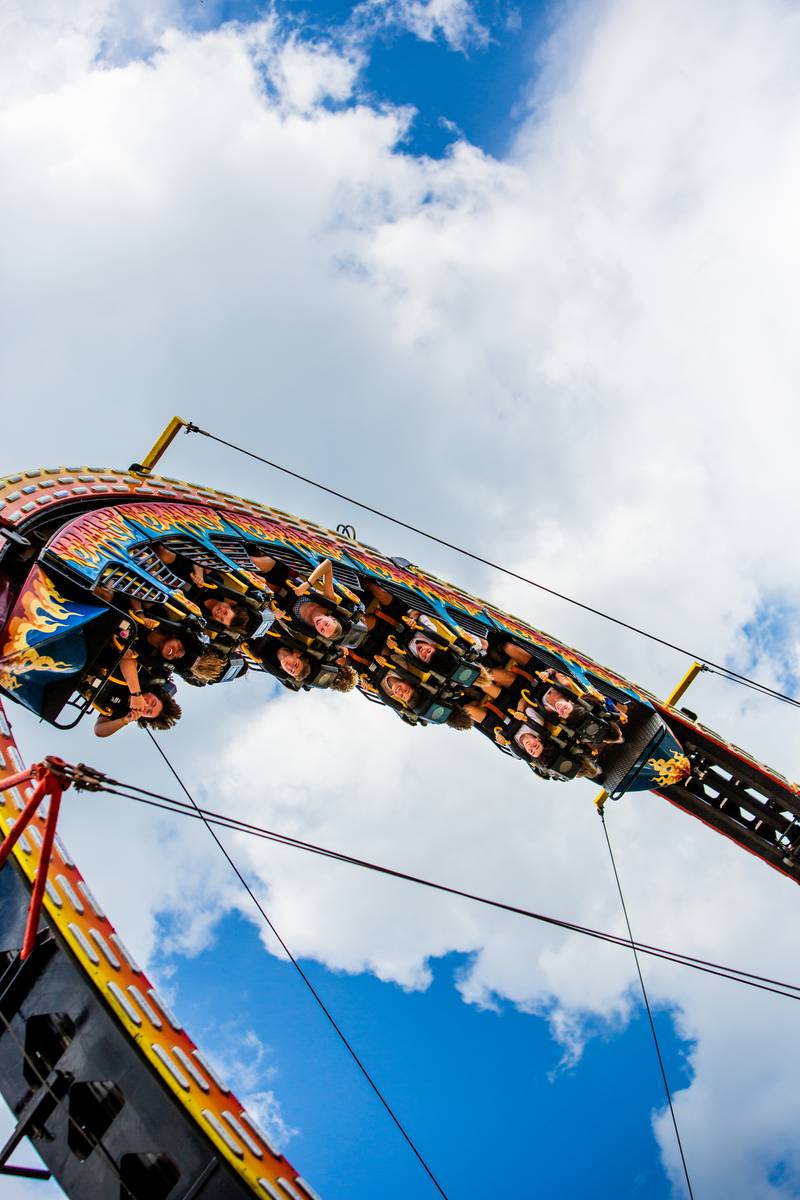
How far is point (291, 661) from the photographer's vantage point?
15.2 m

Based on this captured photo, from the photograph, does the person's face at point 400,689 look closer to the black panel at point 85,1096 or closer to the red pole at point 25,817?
the black panel at point 85,1096

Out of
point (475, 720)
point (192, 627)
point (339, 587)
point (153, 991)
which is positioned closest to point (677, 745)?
point (475, 720)

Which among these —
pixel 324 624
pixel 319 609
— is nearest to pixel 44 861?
pixel 324 624

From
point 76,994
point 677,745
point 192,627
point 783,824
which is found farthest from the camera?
point 783,824

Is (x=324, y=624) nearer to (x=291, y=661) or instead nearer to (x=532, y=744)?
(x=291, y=661)

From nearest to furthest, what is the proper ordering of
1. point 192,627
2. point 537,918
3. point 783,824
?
point 537,918 → point 192,627 → point 783,824

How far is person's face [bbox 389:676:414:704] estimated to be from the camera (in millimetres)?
16797

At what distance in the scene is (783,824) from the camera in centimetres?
2108

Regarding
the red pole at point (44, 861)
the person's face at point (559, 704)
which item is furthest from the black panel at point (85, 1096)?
the person's face at point (559, 704)

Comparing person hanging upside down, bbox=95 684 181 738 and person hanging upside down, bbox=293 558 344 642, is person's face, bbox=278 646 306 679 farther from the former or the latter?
person hanging upside down, bbox=95 684 181 738

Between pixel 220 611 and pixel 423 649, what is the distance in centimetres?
425

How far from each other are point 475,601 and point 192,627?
25.9ft

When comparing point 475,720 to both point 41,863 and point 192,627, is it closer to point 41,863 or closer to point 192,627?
point 192,627

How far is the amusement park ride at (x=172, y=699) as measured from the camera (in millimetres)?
8234
